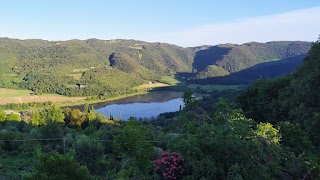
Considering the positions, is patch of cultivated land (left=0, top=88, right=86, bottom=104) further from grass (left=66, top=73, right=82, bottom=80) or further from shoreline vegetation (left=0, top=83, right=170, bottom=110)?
grass (left=66, top=73, right=82, bottom=80)

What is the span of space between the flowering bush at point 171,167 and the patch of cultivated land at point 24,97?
3686 inches

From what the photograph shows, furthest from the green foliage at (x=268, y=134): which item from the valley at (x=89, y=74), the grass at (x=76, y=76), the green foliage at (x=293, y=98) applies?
the grass at (x=76, y=76)

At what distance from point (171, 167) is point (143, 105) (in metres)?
86.0

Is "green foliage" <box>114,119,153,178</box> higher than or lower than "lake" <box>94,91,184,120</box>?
higher

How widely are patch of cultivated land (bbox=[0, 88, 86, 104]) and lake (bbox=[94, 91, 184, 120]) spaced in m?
14.1

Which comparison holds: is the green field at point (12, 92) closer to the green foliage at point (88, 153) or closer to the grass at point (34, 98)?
the grass at point (34, 98)

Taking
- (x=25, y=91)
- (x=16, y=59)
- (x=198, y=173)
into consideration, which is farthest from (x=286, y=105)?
(x=16, y=59)

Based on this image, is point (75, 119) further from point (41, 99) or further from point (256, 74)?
point (256, 74)

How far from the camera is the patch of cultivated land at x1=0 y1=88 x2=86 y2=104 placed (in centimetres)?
9263

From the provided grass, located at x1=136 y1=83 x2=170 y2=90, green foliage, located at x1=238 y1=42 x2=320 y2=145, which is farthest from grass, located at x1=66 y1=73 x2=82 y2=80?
green foliage, located at x1=238 y1=42 x2=320 y2=145

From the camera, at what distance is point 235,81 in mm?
126250

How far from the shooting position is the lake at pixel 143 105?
3099 inches

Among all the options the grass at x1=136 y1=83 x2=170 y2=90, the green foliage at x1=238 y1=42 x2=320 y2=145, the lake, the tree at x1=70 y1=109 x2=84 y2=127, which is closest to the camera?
the green foliage at x1=238 y1=42 x2=320 y2=145

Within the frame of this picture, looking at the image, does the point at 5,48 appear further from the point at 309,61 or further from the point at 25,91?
the point at 309,61
